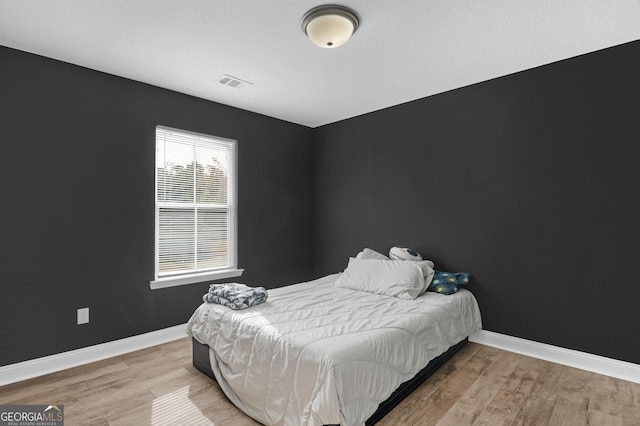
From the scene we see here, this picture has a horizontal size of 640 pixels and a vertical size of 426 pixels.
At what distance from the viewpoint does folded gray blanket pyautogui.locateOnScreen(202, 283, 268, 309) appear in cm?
254

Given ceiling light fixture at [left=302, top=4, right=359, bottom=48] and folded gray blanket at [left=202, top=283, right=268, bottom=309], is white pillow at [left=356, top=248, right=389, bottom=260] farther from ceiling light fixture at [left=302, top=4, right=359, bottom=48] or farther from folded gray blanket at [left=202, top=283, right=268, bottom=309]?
ceiling light fixture at [left=302, top=4, right=359, bottom=48]

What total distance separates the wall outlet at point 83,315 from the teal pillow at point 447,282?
3252 millimetres

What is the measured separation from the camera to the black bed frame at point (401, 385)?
2.04 m

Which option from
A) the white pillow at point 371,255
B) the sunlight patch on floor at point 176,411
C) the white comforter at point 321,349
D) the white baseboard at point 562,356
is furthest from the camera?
the white pillow at point 371,255

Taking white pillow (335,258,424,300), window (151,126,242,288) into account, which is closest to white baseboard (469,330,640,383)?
white pillow (335,258,424,300)

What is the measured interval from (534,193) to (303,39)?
247 cm

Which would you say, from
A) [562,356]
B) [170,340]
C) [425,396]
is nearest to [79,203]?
[170,340]

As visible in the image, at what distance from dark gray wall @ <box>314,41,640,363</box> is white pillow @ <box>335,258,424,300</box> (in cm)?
60

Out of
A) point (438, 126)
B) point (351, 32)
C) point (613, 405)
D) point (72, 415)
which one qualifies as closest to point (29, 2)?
point (351, 32)

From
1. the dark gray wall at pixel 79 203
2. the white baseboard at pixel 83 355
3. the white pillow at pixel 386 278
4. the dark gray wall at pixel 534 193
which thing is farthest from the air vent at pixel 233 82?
the white baseboard at pixel 83 355

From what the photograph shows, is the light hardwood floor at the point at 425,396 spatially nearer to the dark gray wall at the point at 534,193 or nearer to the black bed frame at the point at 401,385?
the black bed frame at the point at 401,385

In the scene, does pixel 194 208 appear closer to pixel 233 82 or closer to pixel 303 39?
pixel 233 82

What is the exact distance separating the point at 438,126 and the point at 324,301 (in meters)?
2.33

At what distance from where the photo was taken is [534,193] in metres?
2.98
